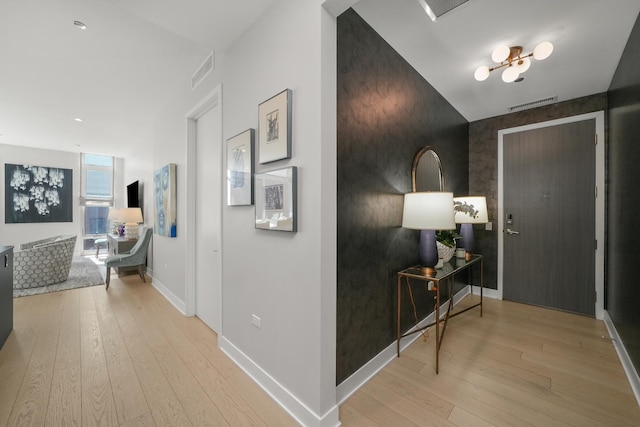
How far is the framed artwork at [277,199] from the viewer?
4.82 ft

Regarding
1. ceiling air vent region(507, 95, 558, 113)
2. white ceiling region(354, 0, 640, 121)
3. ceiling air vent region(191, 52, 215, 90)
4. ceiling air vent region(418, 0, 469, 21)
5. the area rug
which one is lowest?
the area rug

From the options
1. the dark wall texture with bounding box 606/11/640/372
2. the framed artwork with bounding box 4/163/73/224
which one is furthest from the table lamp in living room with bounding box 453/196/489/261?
the framed artwork with bounding box 4/163/73/224

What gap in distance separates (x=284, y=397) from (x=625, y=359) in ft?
8.64

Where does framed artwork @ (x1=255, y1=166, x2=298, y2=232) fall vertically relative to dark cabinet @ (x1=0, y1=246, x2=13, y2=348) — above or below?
above

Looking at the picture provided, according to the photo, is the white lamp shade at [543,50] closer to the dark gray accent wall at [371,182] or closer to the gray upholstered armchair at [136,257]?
the dark gray accent wall at [371,182]

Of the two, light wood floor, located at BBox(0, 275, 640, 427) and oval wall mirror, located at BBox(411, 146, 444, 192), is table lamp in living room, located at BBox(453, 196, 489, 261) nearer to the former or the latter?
oval wall mirror, located at BBox(411, 146, 444, 192)

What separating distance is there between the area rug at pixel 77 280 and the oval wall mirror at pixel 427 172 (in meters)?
5.20

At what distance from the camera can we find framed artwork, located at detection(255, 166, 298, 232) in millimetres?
1470

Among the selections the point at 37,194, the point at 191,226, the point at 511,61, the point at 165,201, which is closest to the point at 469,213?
the point at 511,61

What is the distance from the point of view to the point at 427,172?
8.60ft

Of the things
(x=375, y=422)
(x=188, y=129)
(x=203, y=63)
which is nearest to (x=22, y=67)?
(x=188, y=129)

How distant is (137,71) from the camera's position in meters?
2.88

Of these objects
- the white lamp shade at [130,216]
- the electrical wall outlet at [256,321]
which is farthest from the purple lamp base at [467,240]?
the white lamp shade at [130,216]

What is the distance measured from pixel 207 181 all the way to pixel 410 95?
2264mm
